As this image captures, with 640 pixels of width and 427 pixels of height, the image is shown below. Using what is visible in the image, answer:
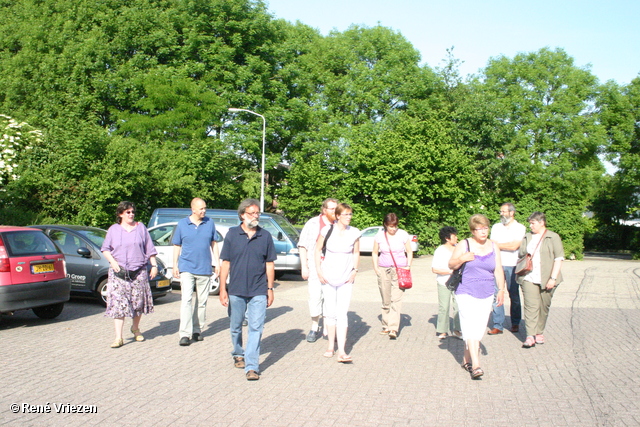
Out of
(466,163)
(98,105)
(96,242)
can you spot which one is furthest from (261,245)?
(98,105)

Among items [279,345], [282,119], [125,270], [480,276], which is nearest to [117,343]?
[125,270]

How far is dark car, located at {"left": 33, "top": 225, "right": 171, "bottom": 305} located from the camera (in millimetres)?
11023

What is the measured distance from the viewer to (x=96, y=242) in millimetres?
11414

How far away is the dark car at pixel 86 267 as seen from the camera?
36.2ft

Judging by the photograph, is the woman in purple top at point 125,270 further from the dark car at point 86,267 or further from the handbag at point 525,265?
the handbag at point 525,265

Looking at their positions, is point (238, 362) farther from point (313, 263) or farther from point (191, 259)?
point (313, 263)

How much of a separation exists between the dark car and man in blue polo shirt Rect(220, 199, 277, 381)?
16.5ft

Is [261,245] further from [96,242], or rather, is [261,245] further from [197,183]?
[197,183]

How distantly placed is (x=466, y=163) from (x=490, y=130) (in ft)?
10.1

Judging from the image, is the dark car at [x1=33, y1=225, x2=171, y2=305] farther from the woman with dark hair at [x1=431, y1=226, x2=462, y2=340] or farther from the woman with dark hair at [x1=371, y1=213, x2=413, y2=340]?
the woman with dark hair at [x1=431, y1=226, x2=462, y2=340]

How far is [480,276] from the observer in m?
6.32

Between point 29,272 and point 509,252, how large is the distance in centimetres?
708

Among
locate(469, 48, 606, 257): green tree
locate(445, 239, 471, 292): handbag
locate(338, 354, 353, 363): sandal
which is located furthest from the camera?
locate(469, 48, 606, 257): green tree

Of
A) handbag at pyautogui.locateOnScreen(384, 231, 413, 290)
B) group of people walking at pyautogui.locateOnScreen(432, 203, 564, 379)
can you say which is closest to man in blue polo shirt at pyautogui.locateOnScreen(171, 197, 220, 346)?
handbag at pyautogui.locateOnScreen(384, 231, 413, 290)
